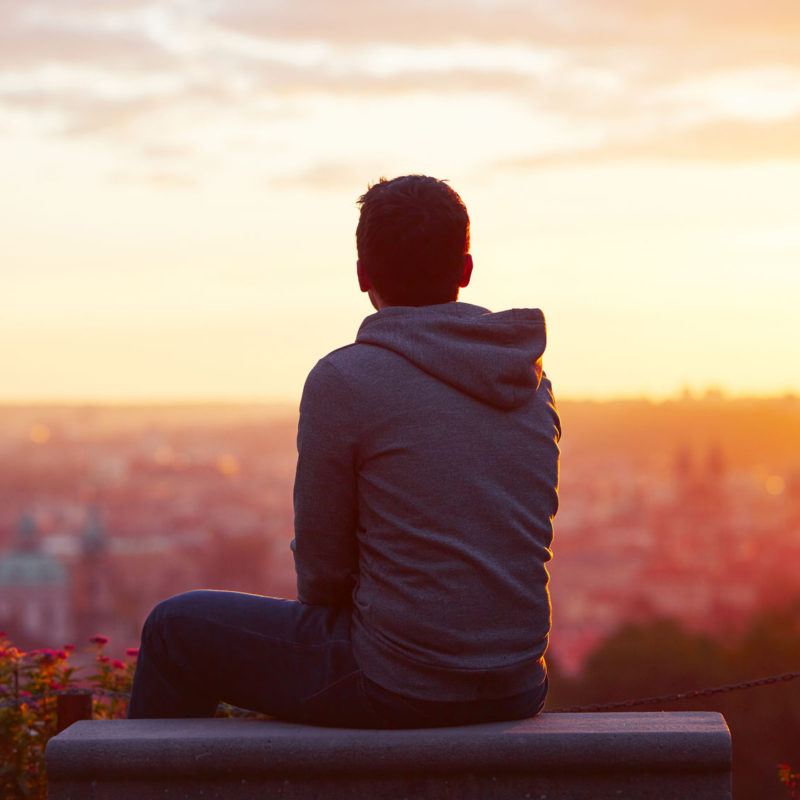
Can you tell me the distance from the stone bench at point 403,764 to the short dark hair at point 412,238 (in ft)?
2.19

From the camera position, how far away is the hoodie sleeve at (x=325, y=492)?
2.30 m

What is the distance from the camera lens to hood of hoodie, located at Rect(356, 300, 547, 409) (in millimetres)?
2336

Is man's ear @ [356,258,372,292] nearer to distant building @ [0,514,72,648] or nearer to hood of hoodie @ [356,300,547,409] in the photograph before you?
hood of hoodie @ [356,300,547,409]

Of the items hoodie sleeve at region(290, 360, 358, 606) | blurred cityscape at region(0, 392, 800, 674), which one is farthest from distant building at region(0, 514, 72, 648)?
hoodie sleeve at region(290, 360, 358, 606)

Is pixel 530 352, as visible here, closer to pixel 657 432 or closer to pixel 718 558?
pixel 718 558

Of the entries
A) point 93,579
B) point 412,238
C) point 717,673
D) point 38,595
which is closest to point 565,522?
point 93,579

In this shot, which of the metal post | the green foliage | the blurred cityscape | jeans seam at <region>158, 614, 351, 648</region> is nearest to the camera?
jeans seam at <region>158, 614, 351, 648</region>

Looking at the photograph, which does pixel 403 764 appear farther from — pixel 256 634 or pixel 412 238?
pixel 412 238

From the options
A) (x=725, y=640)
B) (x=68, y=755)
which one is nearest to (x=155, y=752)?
(x=68, y=755)

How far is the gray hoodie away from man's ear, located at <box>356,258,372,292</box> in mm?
71

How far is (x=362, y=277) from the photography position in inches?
96.6

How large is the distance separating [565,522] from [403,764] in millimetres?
78433

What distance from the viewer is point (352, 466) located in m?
2.35

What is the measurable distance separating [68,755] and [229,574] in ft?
212
